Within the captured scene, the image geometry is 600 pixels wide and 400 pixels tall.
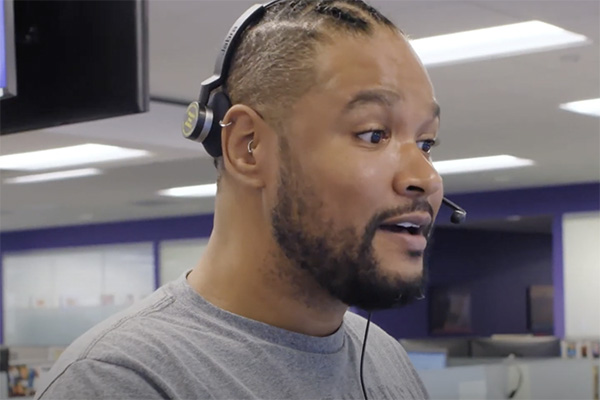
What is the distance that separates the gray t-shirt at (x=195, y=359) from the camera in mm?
684

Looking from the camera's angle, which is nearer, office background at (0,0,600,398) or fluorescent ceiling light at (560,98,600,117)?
office background at (0,0,600,398)

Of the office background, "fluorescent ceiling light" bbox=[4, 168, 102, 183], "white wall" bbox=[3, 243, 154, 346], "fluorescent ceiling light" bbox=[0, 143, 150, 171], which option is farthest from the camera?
"white wall" bbox=[3, 243, 154, 346]

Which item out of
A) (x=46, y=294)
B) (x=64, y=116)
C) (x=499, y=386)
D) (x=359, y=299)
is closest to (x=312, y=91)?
(x=359, y=299)

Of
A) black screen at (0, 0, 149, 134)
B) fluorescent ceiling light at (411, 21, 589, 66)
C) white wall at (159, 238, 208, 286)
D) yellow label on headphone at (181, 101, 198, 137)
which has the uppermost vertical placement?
fluorescent ceiling light at (411, 21, 589, 66)

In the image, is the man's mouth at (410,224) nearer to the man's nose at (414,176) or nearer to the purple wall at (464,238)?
the man's nose at (414,176)

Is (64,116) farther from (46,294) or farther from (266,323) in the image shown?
(46,294)

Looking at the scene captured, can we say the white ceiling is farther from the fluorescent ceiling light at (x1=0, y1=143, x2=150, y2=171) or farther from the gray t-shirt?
the gray t-shirt

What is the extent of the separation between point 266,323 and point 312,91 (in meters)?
0.19

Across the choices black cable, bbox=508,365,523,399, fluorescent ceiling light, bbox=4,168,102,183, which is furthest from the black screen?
fluorescent ceiling light, bbox=4,168,102,183

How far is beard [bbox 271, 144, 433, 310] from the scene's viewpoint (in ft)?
2.39

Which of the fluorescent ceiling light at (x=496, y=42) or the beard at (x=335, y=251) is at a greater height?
the fluorescent ceiling light at (x=496, y=42)

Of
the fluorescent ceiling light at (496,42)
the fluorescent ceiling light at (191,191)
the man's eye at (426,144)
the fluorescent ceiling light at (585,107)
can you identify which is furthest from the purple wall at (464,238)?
the man's eye at (426,144)

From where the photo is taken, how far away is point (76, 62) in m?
1.62

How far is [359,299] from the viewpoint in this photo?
0.73 metres
